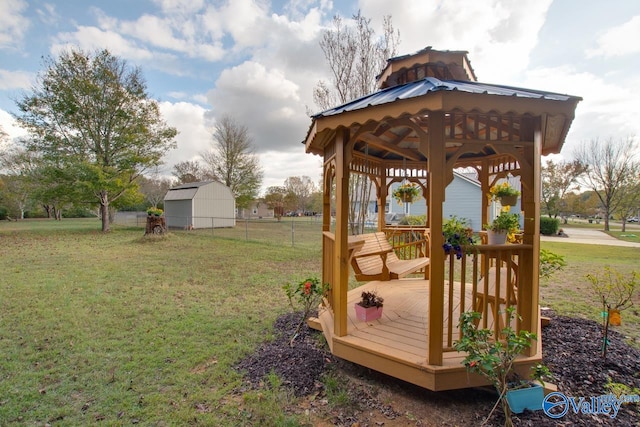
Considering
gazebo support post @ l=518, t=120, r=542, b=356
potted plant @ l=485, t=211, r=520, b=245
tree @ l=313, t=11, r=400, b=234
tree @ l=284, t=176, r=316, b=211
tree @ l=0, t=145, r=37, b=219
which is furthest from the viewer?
tree @ l=284, t=176, r=316, b=211

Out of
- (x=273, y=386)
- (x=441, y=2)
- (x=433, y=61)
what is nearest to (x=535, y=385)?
(x=273, y=386)

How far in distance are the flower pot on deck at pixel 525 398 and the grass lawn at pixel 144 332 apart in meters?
1.50

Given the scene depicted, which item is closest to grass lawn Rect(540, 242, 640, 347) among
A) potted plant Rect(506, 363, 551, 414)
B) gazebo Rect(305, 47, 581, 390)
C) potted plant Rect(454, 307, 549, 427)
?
gazebo Rect(305, 47, 581, 390)

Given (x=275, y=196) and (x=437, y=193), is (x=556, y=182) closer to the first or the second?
(x=275, y=196)

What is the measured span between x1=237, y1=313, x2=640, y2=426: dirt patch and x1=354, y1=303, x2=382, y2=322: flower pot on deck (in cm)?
49

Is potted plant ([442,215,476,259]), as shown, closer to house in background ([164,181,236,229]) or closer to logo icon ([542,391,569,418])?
logo icon ([542,391,569,418])

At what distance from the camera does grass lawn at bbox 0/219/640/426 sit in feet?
7.45

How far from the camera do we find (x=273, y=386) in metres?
2.53

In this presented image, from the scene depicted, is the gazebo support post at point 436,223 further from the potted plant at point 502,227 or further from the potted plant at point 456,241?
the potted plant at point 502,227

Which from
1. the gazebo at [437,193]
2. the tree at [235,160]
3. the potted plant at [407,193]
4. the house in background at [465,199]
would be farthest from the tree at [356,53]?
the tree at [235,160]

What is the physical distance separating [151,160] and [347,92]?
435 inches

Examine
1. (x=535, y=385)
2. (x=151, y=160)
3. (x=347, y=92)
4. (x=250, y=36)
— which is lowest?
(x=535, y=385)

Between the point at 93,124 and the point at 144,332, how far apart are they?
14631 mm

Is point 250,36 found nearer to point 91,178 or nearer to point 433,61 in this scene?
point 433,61
